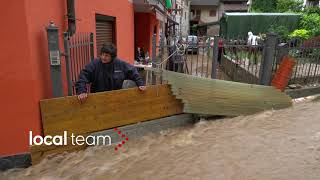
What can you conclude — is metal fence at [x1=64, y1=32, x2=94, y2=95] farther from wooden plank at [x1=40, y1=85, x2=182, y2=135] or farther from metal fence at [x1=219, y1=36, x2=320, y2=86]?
metal fence at [x1=219, y1=36, x2=320, y2=86]

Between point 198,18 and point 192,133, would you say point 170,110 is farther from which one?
point 198,18

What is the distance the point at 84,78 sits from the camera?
5.18 metres

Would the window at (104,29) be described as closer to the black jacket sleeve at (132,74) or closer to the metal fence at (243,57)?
the metal fence at (243,57)

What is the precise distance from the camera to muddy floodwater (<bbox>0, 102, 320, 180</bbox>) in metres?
4.59

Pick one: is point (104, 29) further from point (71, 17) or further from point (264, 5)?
point (264, 5)

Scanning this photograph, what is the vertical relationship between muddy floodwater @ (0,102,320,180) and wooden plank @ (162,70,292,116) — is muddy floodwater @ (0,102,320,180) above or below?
below

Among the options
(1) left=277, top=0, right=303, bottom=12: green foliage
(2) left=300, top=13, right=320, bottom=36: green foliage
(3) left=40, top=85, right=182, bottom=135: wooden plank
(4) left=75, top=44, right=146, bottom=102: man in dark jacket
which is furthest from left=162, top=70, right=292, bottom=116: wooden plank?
(1) left=277, top=0, right=303, bottom=12: green foliage

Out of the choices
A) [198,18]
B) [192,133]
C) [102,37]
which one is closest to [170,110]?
[192,133]

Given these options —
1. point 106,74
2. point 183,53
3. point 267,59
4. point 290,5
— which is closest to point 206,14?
point 290,5

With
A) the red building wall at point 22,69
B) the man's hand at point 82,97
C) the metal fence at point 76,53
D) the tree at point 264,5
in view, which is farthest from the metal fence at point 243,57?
the tree at point 264,5

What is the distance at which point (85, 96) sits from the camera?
5.04 metres

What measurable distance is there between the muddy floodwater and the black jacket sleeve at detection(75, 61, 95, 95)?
3.12ft

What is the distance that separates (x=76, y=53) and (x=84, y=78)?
2.95 feet

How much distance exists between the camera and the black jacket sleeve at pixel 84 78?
16.6 feet
